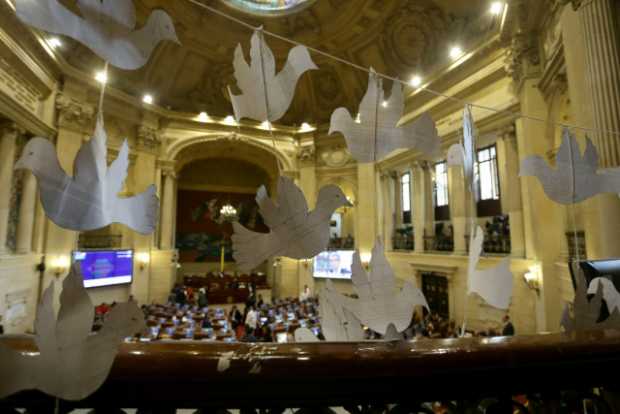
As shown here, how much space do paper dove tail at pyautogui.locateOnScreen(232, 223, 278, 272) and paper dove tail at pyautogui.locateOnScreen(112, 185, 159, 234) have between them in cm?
27

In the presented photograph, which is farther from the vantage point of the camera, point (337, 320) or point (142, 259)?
point (142, 259)

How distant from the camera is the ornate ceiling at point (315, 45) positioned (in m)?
12.1

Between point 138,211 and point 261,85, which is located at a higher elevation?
point 261,85

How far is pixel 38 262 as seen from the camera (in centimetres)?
939

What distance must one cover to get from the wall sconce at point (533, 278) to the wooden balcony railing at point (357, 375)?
7.67m

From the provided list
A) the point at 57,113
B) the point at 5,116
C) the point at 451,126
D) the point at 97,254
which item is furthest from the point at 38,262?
the point at 451,126

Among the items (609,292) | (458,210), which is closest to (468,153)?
(609,292)

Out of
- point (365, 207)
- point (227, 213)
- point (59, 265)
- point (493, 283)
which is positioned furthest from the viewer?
point (227, 213)

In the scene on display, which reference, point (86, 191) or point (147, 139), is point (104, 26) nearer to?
point (86, 191)

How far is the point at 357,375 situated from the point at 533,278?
8.34 metres

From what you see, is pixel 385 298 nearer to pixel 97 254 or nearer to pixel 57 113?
pixel 97 254

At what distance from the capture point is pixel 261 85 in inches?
45.1

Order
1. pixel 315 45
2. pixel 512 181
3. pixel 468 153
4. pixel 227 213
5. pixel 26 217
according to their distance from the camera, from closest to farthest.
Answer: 1. pixel 468 153
2. pixel 512 181
3. pixel 26 217
4. pixel 315 45
5. pixel 227 213

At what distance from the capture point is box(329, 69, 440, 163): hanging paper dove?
1.22 metres
